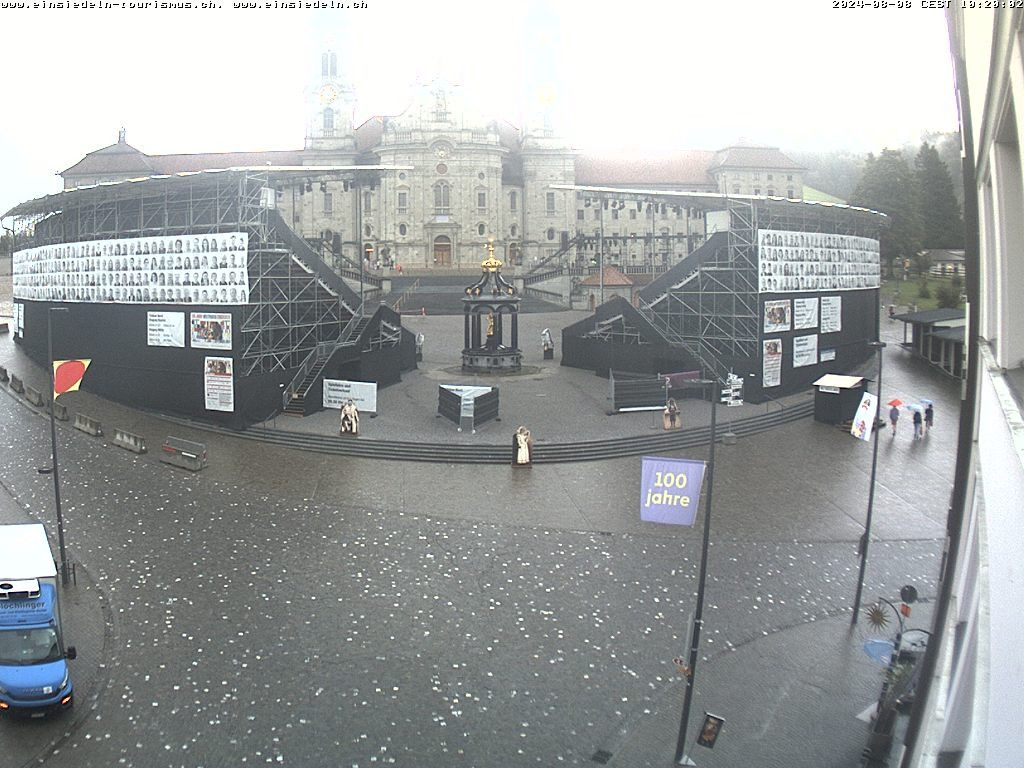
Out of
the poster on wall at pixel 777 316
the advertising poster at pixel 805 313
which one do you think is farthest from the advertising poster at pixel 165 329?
the advertising poster at pixel 805 313

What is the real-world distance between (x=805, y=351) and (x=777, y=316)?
3.05 m

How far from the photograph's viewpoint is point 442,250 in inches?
3290

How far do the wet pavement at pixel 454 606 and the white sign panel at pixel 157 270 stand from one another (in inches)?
259

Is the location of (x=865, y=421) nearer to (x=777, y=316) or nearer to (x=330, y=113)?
(x=777, y=316)

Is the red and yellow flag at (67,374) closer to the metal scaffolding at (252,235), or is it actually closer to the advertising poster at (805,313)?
the metal scaffolding at (252,235)

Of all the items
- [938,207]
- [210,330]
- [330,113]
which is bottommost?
[210,330]

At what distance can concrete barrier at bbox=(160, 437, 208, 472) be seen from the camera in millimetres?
25594

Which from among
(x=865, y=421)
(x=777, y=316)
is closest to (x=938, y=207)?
(x=777, y=316)

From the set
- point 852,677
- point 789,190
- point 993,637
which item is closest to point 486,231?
point 789,190

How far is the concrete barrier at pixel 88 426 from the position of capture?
97.0ft

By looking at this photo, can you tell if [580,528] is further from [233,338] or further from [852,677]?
[233,338]

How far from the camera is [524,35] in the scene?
8675 centimetres

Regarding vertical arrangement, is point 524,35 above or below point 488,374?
above

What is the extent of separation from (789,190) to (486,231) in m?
32.3
